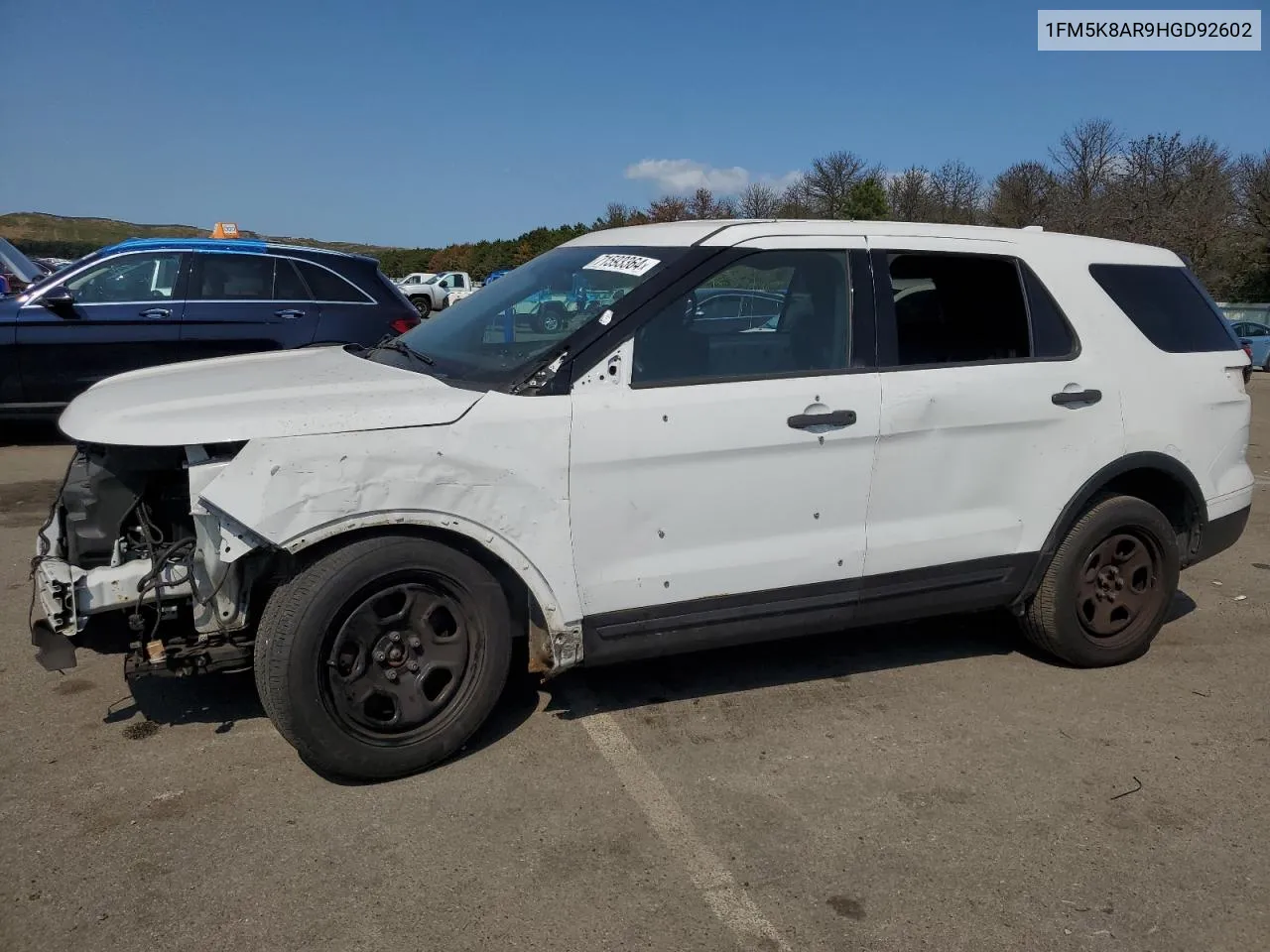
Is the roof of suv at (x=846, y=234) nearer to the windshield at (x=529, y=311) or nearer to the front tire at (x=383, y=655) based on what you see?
the windshield at (x=529, y=311)

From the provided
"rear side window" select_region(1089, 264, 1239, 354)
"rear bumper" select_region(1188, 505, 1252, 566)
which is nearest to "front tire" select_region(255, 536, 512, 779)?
"rear side window" select_region(1089, 264, 1239, 354)

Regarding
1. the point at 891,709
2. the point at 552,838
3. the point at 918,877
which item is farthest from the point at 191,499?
the point at 891,709

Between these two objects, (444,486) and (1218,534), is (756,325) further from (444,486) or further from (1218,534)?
(1218,534)

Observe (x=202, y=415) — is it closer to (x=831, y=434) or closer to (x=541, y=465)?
(x=541, y=465)

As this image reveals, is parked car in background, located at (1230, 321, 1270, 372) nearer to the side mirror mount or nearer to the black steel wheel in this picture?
the side mirror mount

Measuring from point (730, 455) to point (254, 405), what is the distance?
5.25 feet

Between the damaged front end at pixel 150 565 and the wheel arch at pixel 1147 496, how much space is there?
3.11 meters

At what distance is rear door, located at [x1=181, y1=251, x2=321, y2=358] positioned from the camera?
8484 mm

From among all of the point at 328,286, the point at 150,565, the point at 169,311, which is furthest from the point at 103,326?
the point at 150,565

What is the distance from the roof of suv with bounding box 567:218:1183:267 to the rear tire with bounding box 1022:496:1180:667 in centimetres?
113

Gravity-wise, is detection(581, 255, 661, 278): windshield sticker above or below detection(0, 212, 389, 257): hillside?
below

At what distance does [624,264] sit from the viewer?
3.85 metres

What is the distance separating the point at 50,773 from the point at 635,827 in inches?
78.0

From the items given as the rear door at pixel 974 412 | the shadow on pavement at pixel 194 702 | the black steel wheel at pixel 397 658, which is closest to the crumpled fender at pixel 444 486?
the black steel wheel at pixel 397 658
